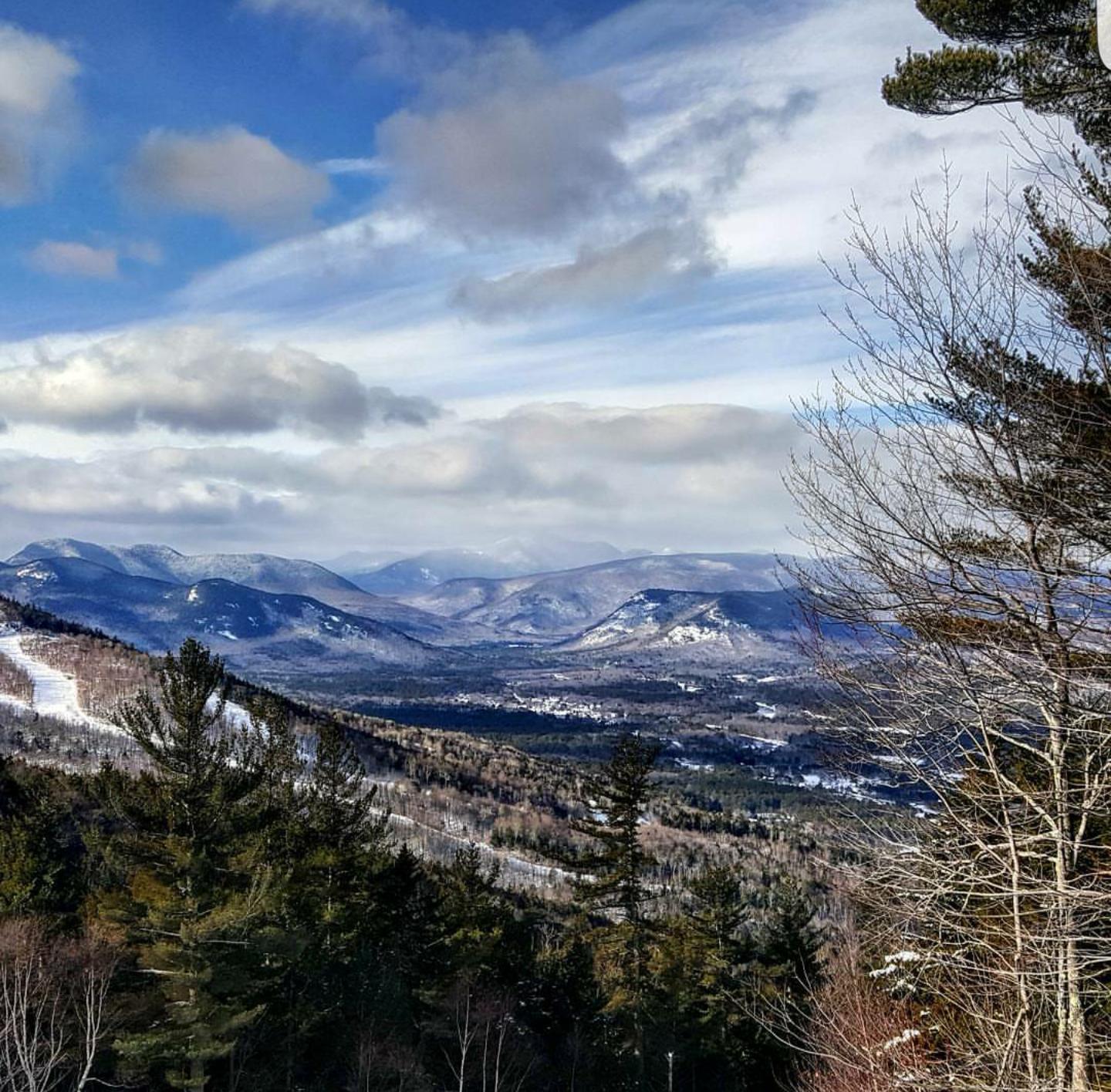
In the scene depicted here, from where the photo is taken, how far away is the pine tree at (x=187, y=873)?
1580 centimetres

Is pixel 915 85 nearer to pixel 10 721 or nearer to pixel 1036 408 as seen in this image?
pixel 1036 408

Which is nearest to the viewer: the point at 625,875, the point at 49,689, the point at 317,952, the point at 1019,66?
the point at 1019,66

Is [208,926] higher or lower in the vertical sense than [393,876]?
higher

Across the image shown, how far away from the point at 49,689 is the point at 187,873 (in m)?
171

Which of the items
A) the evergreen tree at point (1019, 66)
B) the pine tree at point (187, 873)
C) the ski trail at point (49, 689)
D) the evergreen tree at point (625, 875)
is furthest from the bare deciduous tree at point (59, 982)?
the ski trail at point (49, 689)

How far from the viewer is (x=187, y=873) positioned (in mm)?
16250

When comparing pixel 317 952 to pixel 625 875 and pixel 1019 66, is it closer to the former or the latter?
pixel 625 875

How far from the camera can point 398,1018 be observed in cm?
2406

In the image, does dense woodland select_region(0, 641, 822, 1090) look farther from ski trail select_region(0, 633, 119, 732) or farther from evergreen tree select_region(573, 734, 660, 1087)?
ski trail select_region(0, 633, 119, 732)

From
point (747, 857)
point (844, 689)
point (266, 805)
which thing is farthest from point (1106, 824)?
point (747, 857)

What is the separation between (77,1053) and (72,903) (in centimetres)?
932

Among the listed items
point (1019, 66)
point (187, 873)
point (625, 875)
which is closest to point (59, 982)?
point (187, 873)

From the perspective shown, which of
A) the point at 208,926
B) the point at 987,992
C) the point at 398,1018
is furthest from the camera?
the point at 398,1018

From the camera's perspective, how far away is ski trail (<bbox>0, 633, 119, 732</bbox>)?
13938 cm
